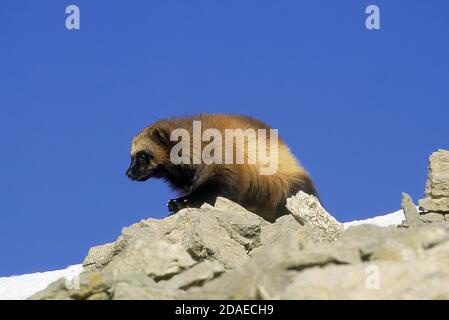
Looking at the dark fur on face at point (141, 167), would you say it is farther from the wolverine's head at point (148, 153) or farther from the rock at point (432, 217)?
the rock at point (432, 217)

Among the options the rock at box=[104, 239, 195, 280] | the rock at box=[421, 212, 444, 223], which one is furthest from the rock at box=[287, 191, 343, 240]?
the rock at box=[104, 239, 195, 280]

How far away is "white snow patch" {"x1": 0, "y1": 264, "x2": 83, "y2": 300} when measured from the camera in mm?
11164

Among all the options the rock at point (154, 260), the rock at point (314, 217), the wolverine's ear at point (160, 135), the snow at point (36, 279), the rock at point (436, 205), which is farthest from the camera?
the wolverine's ear at point (160, 135)

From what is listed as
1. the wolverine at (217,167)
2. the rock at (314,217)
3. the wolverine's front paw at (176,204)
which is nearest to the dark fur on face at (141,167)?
the wolverine at (217,167)

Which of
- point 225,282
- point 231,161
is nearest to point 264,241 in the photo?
point 231,161

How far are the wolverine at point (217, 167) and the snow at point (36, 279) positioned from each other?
113cm

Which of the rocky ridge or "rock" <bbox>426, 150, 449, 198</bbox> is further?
"rock" <bbox>426, 150, 449, 198</bbox>

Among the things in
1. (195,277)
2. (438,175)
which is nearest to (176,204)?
(438,175)

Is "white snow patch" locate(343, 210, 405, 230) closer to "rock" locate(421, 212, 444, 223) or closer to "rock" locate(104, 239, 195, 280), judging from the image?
"rock" locate(421, 212, 444, 223)

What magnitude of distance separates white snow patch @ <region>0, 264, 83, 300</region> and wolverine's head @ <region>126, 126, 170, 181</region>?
159cm

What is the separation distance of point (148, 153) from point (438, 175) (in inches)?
169

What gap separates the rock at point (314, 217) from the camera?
9.65 metres

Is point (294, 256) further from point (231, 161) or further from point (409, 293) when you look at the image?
point (231, 161)

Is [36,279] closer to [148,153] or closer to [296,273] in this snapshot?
[148,153]
